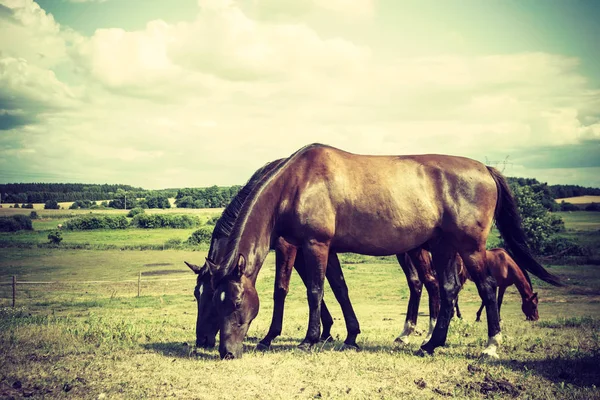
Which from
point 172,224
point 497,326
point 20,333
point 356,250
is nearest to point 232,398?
point 356,250

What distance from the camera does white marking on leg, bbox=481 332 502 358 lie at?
7891 millimetres

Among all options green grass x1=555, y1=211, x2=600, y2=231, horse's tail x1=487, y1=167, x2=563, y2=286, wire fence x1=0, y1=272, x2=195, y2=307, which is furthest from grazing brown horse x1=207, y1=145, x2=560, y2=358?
green grass x1=555, y1=211, x2=600, y2=231

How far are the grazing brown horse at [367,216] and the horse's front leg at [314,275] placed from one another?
0.02 m

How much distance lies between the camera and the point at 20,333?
9.26 metres

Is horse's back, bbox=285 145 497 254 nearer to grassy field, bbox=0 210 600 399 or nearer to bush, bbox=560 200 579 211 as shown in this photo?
grassy field, bbox=0 210 600 399

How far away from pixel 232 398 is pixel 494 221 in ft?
20.0

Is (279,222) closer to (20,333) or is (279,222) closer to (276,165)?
(276,165)

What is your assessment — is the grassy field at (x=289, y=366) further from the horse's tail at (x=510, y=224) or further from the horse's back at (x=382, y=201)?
the horse's back at (x=382, y=201)

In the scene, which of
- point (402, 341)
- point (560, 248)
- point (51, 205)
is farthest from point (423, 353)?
point (51, 205)

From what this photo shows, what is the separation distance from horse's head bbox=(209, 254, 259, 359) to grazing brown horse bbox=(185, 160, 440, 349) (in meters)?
0.33

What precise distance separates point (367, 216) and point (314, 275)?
137 cm

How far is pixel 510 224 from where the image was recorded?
912 centimetres

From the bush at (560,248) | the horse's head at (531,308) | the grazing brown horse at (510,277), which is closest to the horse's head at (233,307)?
the grazing brown horse at (510,277)

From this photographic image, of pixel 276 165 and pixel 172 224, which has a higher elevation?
pixel 276 165
